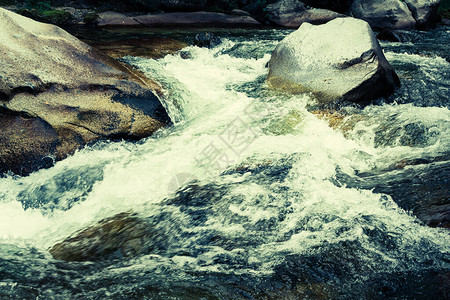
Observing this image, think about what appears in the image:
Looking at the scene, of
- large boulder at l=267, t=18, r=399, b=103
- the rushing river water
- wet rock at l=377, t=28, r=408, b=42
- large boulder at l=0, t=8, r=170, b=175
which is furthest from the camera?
wet rock at l=377, t=28, r=408, b=42

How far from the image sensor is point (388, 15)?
1230 cm

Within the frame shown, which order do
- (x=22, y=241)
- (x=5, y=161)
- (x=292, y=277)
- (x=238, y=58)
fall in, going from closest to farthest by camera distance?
(x=292, y=277) → (x=22, y=241) → (x=5, y=161) → (x=238, y=58)

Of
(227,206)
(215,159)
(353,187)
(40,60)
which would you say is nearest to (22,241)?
(227,206)

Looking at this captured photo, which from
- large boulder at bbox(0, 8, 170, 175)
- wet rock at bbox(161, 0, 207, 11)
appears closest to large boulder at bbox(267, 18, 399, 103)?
large boulder at bbox(0, 8, 170, 175)

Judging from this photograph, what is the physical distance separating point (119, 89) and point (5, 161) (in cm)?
154

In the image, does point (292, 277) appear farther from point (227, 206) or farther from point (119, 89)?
point (119, 89)

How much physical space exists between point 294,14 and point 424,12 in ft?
14.9

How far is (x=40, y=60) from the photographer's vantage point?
4.16m

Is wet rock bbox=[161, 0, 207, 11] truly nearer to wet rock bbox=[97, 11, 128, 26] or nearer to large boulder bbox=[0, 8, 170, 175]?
wet rock bbox=[97, 11, 128, 26]

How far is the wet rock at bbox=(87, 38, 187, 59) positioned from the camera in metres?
6.84

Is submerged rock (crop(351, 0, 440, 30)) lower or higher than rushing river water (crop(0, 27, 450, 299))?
higher

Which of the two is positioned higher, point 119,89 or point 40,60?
point 40,60

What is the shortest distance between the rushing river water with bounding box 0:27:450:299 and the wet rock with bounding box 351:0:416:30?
7727 millimetres

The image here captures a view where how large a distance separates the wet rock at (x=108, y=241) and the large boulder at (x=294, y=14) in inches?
456
